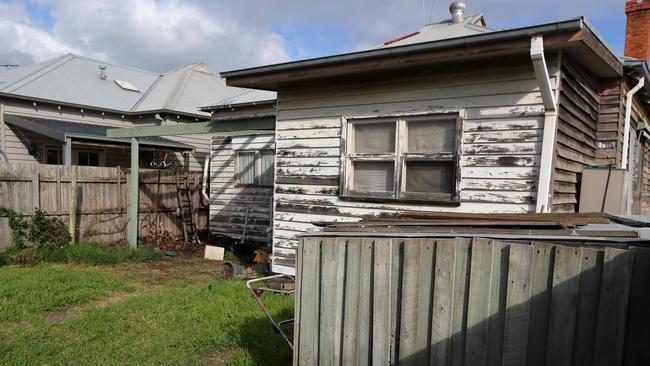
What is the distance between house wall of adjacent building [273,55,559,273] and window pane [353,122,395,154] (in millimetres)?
201

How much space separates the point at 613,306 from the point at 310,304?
175cm

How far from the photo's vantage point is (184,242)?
36.7ft

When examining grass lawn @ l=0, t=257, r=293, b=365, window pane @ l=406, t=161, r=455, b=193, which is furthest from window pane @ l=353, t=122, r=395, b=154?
grass lawn @ l=0, t=257, r=293, b=365

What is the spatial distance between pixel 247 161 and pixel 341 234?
26.6ft

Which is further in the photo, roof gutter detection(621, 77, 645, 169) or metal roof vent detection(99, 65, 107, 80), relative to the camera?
metal roof vent detection(99, 65, 107, 80)

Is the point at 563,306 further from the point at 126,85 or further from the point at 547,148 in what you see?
the point at 126,85

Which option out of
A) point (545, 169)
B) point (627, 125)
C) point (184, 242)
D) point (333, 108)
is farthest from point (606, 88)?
point (184, 242)

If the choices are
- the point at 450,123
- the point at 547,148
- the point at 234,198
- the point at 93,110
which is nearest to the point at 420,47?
the point at 450,123

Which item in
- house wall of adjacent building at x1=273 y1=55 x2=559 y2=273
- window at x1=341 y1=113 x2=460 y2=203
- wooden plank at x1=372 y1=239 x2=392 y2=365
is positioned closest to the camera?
wooden plank at x1=372 y1=239 x2=392 y2=365

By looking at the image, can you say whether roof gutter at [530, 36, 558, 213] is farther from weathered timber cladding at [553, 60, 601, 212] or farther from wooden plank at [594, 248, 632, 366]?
wooden plank at [594, 248, 632, 366]

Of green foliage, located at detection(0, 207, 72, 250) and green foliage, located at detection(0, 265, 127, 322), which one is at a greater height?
green foliage, located at detection(0, 207, 72, 250)

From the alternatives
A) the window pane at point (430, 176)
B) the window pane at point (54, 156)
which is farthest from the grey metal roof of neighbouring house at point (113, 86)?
the window pane at point (430, 176)

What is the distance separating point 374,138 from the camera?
18.4 feet

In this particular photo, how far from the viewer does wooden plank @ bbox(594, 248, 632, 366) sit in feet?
6.29
